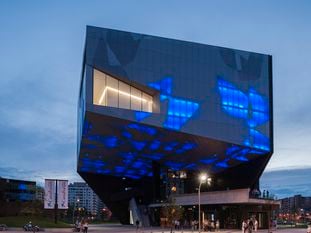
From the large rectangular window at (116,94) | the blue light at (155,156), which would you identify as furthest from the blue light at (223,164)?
the large rectangular window at (116,94)

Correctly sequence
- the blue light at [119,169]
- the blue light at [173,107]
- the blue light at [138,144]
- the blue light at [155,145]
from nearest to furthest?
the blue light at [173,107] → the blue light at [155,145] → the blue light at [138,144] → the blue light at [119,169]

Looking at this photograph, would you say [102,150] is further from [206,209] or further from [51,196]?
[206,209]

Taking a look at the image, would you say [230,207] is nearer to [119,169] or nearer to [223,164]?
[223,164]

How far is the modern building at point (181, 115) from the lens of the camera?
2370 inches

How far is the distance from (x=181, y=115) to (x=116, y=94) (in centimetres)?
983

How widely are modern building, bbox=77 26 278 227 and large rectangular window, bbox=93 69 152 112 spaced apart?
117mm

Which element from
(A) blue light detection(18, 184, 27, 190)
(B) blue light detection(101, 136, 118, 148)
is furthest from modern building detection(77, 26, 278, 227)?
A: (A) blue light detection(18, 184, 27, 190)

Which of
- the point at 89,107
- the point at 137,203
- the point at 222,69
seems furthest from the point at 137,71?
the point at 137,203

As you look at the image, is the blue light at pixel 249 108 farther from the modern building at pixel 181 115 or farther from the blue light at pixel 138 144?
the blue light at pixel 138 144

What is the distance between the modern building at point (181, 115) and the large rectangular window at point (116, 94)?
0.12 m

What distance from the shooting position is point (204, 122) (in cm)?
6788

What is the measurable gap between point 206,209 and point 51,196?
22.3 m

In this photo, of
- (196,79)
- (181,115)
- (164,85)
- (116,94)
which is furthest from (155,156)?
(116,94)

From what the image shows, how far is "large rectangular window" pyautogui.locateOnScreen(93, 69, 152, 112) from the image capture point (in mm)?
58625
